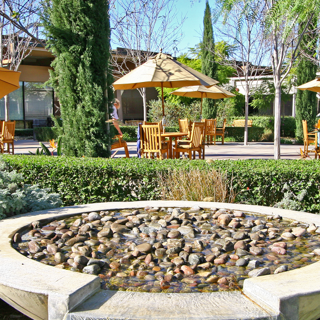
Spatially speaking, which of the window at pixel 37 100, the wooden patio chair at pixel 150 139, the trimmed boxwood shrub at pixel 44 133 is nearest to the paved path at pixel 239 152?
the wooden patio chair at pixel 150 139

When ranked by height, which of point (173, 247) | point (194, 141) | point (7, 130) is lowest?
point (173, 247)

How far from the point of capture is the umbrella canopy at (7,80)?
239 inches

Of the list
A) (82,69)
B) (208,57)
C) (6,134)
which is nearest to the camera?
(82,69)

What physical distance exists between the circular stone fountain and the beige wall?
22.4 metres

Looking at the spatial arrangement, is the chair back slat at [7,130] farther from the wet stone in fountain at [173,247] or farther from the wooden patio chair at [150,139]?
the wet stone in fountain at [173,247]

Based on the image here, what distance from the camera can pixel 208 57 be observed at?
18.9m

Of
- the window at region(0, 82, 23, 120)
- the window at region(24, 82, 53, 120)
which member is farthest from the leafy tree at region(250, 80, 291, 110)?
the window at region(0, 82, 23, 120)

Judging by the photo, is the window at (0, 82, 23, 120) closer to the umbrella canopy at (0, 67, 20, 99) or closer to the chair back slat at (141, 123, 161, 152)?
the chair back slat at (141, 123, 161, 152)

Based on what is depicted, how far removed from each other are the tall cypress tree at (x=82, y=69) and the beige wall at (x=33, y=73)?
1652 cm

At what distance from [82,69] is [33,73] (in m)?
17.4

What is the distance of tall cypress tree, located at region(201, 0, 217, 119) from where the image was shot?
18641 millimetres

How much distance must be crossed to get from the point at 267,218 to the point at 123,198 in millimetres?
2204

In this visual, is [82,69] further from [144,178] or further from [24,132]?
[24,132]

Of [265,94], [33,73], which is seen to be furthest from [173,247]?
[265,94]
